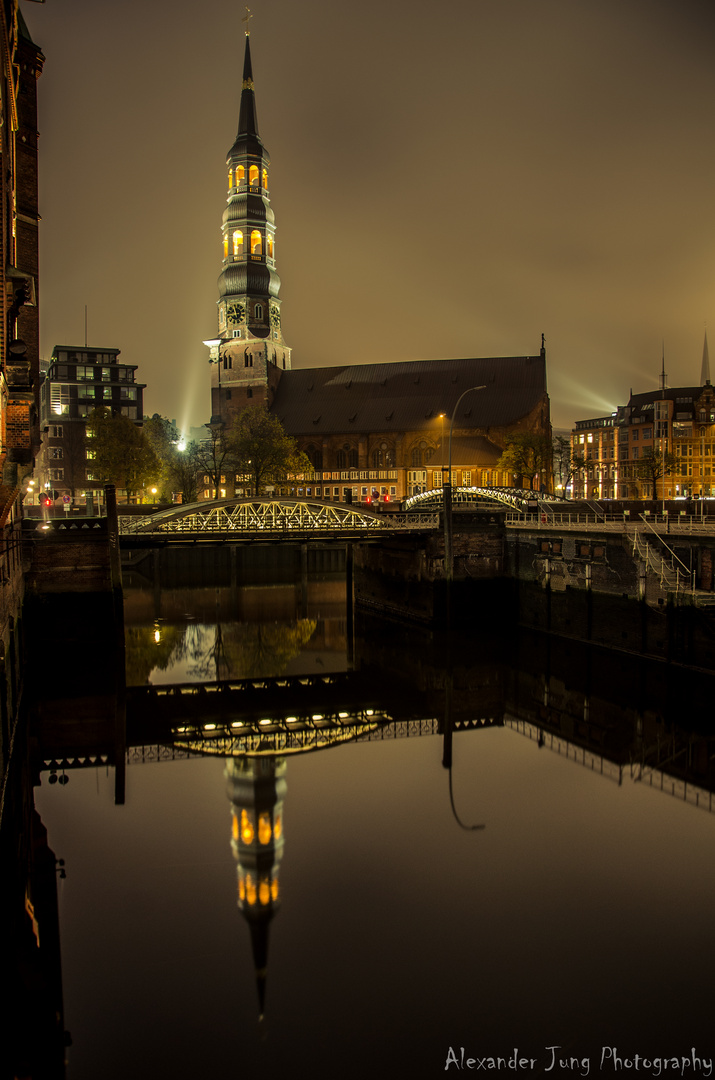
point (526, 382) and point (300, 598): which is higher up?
point (526, 382)

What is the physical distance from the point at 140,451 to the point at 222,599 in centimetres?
2235

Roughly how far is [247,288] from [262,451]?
31728 mm

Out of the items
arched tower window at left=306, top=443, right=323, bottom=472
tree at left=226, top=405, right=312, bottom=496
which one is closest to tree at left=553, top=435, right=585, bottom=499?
tree at left=226, top=405, right=312, bottom=496

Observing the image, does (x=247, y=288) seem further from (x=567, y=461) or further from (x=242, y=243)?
(x=567, y=461)

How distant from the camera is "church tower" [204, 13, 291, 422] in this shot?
104562 millimetres

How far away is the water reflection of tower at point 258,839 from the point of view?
14.9 m

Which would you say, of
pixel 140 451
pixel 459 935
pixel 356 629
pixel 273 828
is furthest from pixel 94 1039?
pixel 140 451

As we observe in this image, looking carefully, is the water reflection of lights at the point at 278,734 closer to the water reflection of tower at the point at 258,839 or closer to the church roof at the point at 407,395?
the water reflection of tower at the point at 258,839

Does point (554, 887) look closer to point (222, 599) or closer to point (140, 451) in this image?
point (222, 599)

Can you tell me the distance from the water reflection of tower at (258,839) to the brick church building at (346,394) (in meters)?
80.3

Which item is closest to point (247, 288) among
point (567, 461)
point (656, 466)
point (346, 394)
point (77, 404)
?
point (346, 394)

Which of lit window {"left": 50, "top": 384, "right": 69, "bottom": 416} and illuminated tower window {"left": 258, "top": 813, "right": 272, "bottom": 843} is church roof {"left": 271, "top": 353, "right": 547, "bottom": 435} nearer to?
→ lit window {"left": 50, "top": 384, "right": 69, "bottom": 416}

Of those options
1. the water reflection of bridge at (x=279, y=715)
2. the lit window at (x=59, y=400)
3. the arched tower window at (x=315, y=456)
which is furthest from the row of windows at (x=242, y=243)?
the water reflection of bridge at (x=279, y=715)

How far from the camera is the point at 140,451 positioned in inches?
3076
